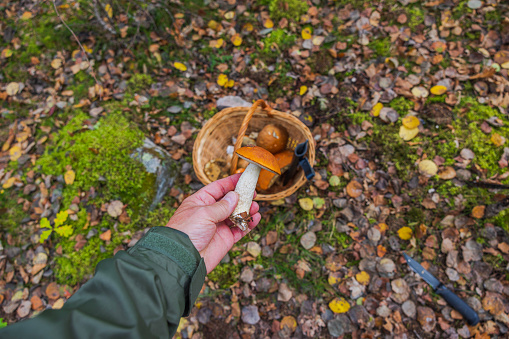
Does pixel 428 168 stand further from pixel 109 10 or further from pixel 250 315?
pixel 109 10

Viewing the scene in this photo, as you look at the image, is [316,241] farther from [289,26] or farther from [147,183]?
[289,26]

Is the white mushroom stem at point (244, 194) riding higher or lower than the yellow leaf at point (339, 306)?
higher

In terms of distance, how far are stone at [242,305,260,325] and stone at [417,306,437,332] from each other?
1.47 meters

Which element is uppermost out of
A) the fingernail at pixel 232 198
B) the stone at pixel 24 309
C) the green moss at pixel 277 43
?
the green moss at pixel 277 43

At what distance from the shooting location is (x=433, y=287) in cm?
244

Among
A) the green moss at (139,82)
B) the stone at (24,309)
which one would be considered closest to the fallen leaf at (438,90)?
the green moss at (139,82)

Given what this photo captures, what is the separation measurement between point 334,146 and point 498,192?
160 cm

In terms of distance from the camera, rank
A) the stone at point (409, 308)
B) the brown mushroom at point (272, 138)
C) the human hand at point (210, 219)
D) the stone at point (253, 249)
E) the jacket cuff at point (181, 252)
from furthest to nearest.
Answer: the stone at point (253, 249)
the brown mushroom at point (272, 138)
the stone at point (409, 308)
the human hand at point (210, 219)
the jacket cuff at point (181, 252)

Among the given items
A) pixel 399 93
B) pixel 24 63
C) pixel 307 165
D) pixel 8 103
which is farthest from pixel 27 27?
pixel 399 93

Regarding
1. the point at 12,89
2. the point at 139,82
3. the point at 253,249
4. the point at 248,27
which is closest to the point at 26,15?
the point at 12,89

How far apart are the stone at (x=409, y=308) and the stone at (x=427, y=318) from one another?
0.04m

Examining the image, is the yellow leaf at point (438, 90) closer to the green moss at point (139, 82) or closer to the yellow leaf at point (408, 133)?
the yellow leaf at point (408, 133)

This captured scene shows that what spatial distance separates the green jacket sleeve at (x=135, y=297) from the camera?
3.60 ft

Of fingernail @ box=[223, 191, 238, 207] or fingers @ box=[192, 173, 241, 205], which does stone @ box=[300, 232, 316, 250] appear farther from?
fingernail @ box=[223, 191, 238, 207]
